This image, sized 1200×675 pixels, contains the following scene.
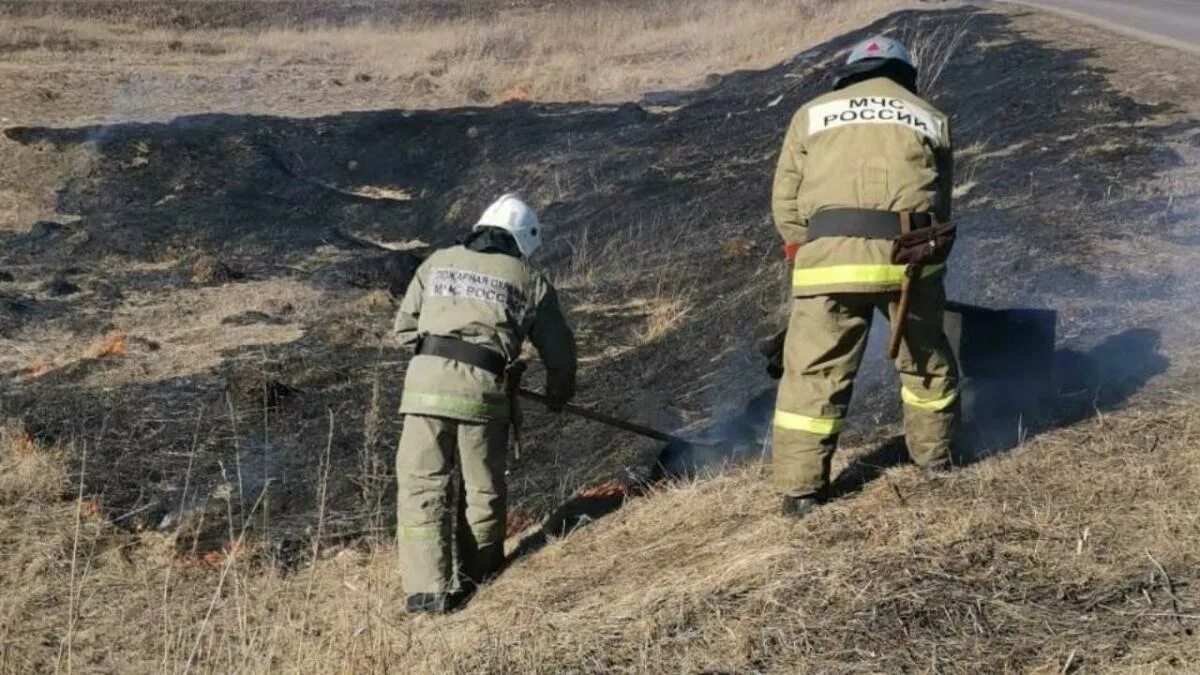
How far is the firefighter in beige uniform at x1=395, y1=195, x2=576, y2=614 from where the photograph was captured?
5.62m

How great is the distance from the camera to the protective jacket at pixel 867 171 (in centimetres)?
490

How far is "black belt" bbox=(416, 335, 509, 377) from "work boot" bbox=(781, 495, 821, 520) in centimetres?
131

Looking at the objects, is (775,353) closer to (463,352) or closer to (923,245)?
(923,245)

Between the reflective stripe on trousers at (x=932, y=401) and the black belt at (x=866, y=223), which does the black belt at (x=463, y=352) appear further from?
the reflective stripe on trousers at (x=932, y=401)

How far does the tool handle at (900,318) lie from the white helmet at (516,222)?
158 cm

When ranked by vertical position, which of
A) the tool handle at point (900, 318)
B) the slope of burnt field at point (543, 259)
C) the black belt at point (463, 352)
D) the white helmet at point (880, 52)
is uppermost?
the white helmet at point (880, 52)

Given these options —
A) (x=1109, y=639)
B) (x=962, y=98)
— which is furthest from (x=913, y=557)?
(x=962, y=98)

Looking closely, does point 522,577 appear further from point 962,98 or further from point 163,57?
point 163,57

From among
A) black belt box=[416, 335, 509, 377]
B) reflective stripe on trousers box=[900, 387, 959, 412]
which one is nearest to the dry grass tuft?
black belt box=[416, 335, 509, 377]

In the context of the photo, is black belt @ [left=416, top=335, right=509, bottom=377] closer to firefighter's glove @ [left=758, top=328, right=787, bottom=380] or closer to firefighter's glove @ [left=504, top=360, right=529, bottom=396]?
firefighter's glove @ [left=504, top=360, right=529, bottom=396]

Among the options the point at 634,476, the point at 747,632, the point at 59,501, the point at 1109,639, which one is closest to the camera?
the point at 1109,639

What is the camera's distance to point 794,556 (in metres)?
4.65

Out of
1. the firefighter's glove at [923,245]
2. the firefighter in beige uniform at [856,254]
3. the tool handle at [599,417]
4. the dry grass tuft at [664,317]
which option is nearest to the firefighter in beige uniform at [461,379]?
the tool handle at [599,417]

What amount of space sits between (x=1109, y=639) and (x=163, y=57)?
1029 inches
